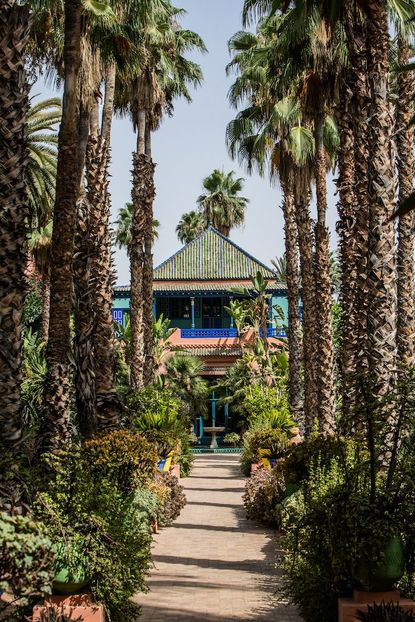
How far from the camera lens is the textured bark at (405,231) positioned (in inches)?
791

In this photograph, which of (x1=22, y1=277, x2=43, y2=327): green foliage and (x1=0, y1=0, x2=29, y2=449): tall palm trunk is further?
(x1=22, y1=277, x2=43, y2=327): green foliage

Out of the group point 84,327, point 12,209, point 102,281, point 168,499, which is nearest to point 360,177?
point 102,281

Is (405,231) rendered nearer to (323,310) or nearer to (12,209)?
(323,310)

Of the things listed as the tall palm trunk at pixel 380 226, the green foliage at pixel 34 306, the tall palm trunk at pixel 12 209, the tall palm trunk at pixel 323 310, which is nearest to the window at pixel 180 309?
the green foliage at pixel 34 306

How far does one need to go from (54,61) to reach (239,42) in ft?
52.4

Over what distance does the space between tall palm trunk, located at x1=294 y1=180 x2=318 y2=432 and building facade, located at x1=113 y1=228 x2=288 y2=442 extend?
64.8 feet

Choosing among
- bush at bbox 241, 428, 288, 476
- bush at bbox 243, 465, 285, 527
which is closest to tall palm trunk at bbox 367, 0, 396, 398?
bush at bbox 243, 465, 285, 527

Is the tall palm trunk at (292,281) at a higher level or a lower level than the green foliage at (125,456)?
higher

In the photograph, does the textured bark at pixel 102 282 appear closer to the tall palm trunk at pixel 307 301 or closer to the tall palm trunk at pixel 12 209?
the tall palm trunk at pixel 12 209

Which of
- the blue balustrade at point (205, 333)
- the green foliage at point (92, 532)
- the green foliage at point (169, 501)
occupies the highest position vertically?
the blue balustrade at point (205, 333)

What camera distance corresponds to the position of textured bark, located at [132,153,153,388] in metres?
27.7

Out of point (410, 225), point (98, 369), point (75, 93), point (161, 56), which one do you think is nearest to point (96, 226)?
point (98, 369)

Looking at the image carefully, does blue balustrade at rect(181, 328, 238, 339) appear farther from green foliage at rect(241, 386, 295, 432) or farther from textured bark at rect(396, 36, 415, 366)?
textured bark at rect(396, 36, 415, 366)

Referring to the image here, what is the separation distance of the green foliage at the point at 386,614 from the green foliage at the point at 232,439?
3896cm
